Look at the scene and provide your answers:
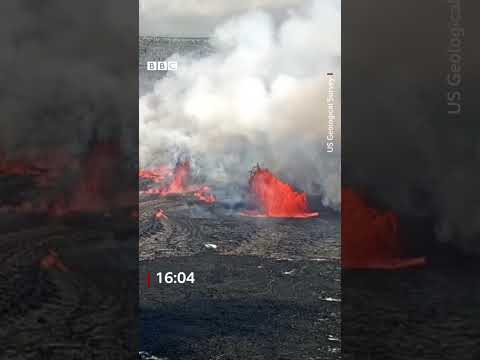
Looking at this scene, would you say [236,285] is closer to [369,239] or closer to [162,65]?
[369,239]

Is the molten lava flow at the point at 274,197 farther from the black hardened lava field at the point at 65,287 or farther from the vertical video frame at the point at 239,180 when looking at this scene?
the black hardened lava field at the point at 65,287

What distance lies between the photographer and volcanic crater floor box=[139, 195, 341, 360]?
10.4 feet

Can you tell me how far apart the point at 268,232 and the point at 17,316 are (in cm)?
160

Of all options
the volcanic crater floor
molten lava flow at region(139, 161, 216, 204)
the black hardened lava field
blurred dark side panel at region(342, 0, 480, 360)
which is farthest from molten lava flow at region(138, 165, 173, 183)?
blurred dark side panel at region(342, 0, 480, 360)

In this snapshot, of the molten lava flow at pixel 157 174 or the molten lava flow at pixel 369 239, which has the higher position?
the molten lava flow at pixel 157 174

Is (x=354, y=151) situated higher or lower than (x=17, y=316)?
higher

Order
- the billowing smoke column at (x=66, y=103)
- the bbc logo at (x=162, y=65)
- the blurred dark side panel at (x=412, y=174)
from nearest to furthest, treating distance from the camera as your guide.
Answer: the billowing smoke column at (x=66, y=103) → the bbc logo at (x=162, y=65) → the blurred dark side panel at (x=412, y=174)

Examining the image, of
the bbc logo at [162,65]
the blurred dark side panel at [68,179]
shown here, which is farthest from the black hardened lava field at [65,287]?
the bbc logo at [162,65]

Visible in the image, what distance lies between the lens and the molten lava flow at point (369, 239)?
10.8 feet

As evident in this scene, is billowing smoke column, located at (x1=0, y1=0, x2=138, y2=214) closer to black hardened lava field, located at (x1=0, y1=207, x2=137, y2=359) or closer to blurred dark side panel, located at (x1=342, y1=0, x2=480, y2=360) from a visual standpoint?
black hardened lava field, located at (x1=0, y1=207, x2=137, y2=359)

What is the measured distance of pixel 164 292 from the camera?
3.18 metres

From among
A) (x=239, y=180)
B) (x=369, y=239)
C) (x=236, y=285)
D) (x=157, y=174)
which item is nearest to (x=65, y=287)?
(x=157, y=174)

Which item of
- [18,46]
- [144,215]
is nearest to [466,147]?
[144,215]

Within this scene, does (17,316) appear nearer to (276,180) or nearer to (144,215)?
(144,215)
